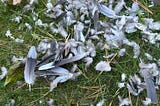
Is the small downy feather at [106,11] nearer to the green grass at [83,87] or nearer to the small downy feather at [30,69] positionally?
the green grass at [83,87]

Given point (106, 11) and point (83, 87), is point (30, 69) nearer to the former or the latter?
point (83, 87)

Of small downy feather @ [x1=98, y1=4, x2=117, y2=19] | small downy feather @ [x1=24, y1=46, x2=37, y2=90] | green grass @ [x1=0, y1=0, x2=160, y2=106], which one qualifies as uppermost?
small downy feather @ [x1=98, y1=4, x2=117, y2=19]

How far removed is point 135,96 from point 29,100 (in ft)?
2.09

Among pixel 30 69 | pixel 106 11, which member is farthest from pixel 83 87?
pixel 106 11

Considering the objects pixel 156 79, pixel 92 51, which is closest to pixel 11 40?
pixel 92 51

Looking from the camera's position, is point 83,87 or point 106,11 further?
point 106,11

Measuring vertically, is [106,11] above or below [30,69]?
above

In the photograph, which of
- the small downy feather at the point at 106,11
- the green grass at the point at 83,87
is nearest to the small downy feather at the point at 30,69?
the green grass at the point at 83,87

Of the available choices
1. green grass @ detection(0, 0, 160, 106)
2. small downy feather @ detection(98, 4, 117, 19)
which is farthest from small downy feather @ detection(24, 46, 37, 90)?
small downy feather @ detection(98, 4, 117, 19)

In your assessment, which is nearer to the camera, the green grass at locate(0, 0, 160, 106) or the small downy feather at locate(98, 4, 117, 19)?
the green grass at locate(0, 0, 160, 106)

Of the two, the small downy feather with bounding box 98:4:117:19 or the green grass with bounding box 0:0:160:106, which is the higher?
the small downy feather with bounding box 98:4:117:19

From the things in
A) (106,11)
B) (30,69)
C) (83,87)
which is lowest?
(83,87)

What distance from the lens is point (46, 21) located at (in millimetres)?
2924

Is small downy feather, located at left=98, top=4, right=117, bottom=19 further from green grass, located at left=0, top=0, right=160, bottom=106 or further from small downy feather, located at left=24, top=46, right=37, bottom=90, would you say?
small downy feather, located at left=24, top=46, right=37, bottom=90
